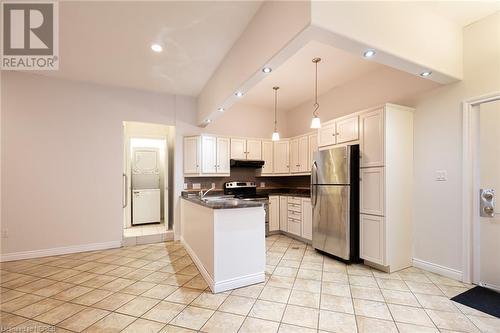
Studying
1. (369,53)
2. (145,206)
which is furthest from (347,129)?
(145,206)

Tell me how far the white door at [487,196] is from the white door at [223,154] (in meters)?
3.93

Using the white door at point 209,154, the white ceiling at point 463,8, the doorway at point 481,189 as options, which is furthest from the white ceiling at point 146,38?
the doorway at point 481,189

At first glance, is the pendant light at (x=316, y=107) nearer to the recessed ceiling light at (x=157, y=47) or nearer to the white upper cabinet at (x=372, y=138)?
the white upper cabinet at (x=372, y=138)

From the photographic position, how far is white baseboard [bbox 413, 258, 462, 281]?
8.94 feet

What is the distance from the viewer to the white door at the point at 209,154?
463cm

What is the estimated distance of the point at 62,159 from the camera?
3867 mm

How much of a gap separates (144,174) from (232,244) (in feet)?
13.8

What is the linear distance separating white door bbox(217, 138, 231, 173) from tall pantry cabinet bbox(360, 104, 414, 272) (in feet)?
8.78

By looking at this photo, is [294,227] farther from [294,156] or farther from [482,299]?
[482,299]

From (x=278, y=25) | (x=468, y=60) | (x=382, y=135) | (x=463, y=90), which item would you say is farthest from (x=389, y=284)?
(x=278, y=25)

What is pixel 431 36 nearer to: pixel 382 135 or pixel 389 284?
pixel 382 135

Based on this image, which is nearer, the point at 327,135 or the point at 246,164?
the point at 327,135

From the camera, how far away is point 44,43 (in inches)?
113

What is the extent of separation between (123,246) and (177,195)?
1335 mm
